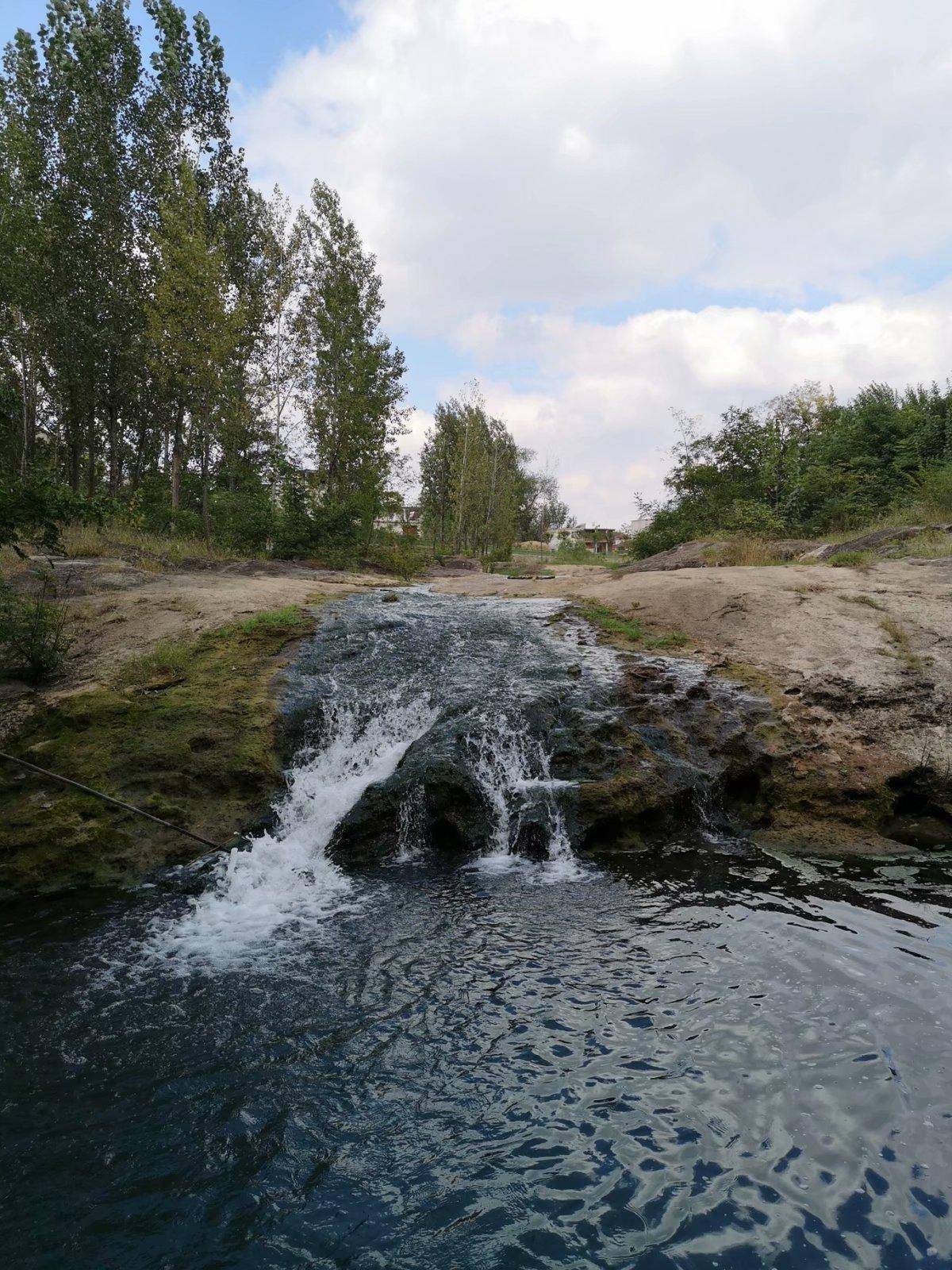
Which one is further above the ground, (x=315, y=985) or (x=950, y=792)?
(x=950, y=792)

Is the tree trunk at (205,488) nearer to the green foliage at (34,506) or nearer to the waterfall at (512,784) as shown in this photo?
the green foliage at (34,506)

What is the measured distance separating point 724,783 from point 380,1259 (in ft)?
19.4

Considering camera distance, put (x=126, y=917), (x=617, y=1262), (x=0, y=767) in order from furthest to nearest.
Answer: (x=0, y=767), (x=126, y=917), (x=617, y=1262)

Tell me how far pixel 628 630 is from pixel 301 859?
5.69 meters

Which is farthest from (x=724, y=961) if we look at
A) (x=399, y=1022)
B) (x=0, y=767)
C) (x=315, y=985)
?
(x=0, y=767)

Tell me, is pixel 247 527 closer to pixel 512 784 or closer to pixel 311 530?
pixel 311 530

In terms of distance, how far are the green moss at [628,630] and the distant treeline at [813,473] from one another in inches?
342

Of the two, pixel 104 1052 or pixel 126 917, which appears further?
pixel 126 917

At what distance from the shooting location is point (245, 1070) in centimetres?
378

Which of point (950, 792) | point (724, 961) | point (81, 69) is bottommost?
point (724, 961)

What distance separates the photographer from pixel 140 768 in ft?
23.3

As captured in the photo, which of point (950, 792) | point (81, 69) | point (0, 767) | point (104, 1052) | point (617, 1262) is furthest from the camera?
point (81, 69)

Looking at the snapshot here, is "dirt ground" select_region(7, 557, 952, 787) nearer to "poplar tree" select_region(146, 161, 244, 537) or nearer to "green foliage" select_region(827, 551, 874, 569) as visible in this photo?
"green foliage" select_region(827, 551, 874, 569)

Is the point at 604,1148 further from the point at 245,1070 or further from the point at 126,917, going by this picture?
the point at 126,917
